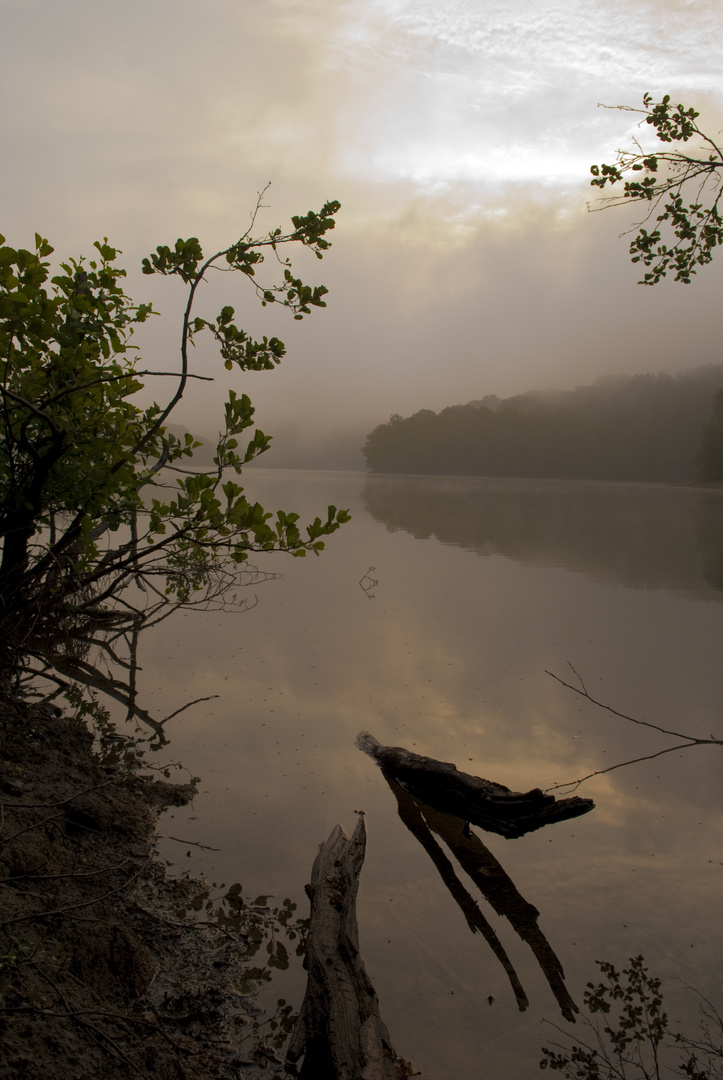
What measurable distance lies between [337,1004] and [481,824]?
2.08m

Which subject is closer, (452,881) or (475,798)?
(452,881)

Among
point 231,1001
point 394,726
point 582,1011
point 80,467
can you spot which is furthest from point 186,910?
point 394,726

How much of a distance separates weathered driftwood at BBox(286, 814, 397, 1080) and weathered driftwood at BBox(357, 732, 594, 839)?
4.19 feet

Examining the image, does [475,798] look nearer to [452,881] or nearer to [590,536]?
[452,881]

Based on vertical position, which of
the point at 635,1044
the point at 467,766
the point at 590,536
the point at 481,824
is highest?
the point at 590,536

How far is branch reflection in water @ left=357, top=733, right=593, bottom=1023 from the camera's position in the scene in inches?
142

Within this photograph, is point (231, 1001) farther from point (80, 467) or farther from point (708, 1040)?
point (80, 467)

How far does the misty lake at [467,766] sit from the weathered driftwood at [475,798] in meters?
0.16

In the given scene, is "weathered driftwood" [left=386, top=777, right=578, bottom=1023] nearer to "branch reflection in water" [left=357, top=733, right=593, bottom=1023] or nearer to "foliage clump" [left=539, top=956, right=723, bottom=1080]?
"branch reflection in water" [left=357, top=733, right=593, bottom=1023]

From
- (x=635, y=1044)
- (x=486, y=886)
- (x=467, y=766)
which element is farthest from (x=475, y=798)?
(x=635, y=1044)

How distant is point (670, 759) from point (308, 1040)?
172 inches

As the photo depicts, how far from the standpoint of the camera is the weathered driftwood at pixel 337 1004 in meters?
2.58

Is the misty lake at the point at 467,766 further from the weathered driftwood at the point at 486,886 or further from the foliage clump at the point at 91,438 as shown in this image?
the foliage clump at the point at 91,438

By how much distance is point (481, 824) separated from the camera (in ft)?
15.4
